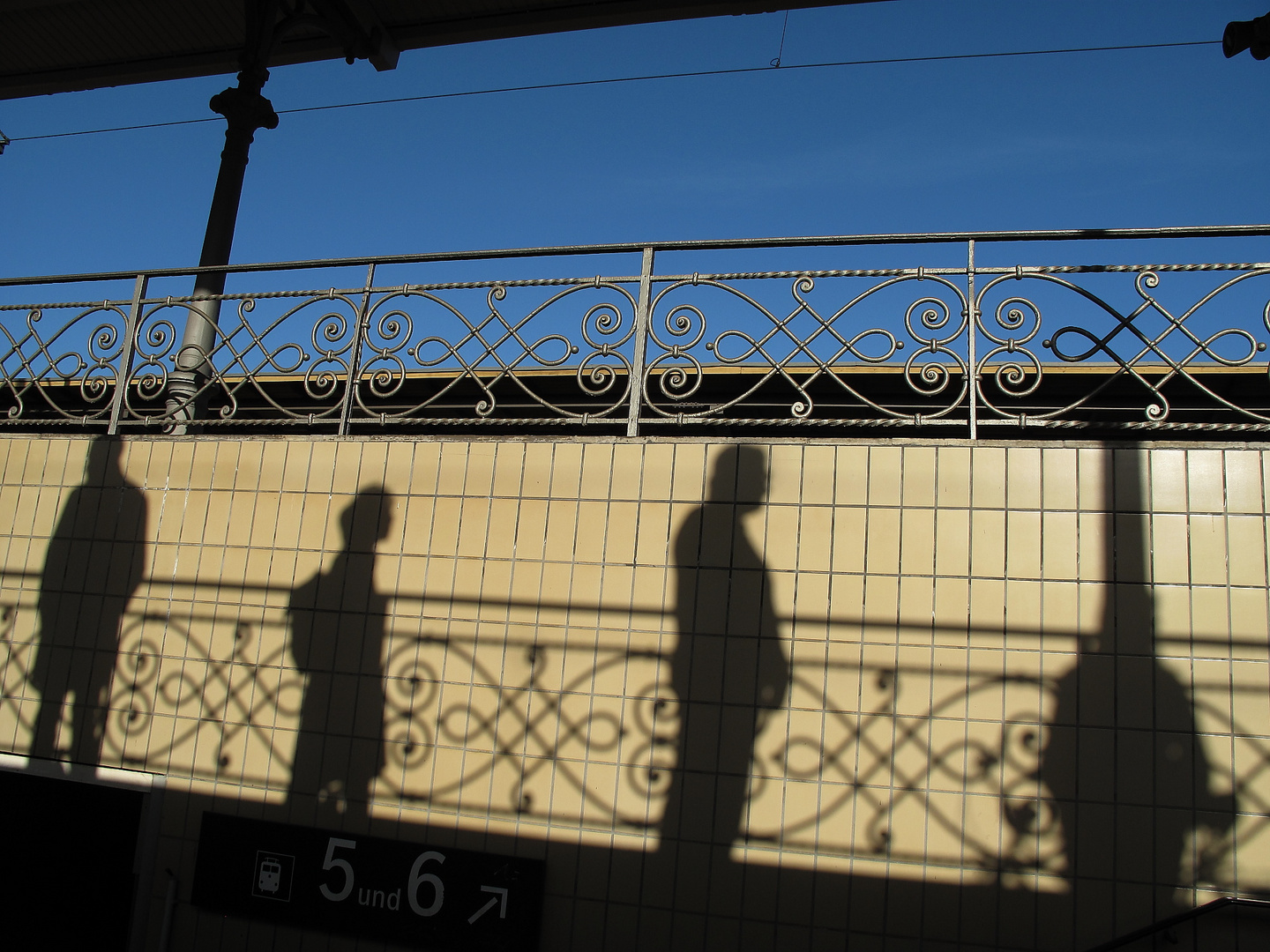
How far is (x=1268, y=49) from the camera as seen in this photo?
14.6 feet

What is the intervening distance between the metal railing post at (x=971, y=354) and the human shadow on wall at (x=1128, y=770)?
31.2 inches

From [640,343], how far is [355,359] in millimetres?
1668

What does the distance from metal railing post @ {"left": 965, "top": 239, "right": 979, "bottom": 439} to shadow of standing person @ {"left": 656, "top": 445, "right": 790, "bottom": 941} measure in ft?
3.24

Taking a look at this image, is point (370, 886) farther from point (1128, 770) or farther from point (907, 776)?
point (1128, 770)

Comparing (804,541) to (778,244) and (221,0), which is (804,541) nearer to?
(778,244)

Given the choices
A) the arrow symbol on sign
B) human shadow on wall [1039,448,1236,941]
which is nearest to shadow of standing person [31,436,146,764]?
the arrow symbol on sign

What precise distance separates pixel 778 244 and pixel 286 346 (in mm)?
2772

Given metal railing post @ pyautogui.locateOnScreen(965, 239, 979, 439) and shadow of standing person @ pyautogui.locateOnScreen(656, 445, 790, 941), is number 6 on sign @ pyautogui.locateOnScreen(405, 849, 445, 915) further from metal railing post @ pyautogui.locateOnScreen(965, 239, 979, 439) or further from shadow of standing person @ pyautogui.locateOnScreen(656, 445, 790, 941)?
metal railing post @ pyautogui.locateOnScreen(965, 239, 979, 439)

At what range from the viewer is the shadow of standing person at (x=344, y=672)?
4383 millimetres

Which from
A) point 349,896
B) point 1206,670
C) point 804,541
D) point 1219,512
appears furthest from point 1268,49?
point 349,896

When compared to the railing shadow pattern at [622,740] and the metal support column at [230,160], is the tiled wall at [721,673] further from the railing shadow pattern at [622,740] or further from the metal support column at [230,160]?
the metal support column at [230,160]

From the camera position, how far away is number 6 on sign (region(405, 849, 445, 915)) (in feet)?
13.5

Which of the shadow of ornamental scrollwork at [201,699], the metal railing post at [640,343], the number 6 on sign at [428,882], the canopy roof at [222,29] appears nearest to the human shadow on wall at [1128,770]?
the metal railing post at [640,343]

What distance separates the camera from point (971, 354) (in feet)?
13.6
